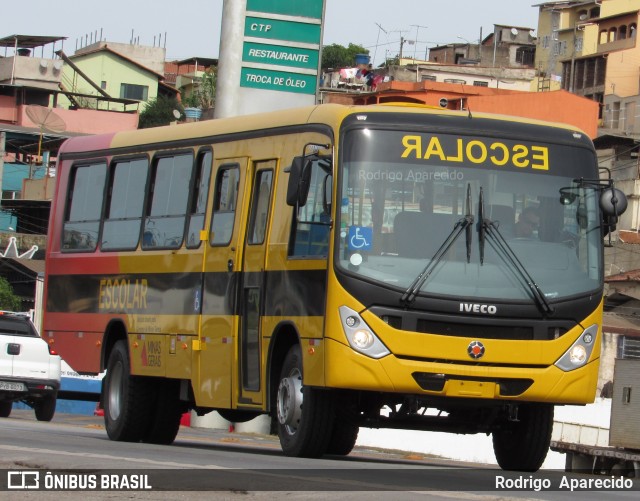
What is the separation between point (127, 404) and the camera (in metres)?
17.8

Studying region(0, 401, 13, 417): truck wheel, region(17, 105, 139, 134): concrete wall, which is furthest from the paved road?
region(17, 105, 139, 134): concrete wall

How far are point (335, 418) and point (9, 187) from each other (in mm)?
61971

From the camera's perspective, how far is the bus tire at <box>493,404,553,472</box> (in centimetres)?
1470

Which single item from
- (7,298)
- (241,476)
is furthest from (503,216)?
(7,298)

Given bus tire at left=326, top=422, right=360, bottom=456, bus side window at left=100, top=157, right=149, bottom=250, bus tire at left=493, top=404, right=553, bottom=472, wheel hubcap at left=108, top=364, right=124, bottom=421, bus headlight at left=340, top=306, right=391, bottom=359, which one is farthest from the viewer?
wheel hubcap at left=108, top=364, right=124, bottom=421

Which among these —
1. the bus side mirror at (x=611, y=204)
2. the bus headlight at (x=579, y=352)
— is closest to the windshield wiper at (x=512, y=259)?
the bus headlight at (x=579, y=352)

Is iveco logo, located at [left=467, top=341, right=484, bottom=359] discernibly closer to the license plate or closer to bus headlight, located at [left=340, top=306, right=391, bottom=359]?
bus headlight, located at [left=340, top=306, right=391, bottom=359]

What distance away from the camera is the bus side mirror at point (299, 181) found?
1386 cm

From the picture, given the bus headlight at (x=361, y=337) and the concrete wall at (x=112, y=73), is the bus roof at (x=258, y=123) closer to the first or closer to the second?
the bus headlight at (x=361, y=337)

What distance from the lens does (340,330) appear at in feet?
44.3

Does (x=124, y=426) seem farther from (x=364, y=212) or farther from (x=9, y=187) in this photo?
(x=9, y=187)

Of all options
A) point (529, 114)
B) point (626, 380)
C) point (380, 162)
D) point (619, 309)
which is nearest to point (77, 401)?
point (626, 380)

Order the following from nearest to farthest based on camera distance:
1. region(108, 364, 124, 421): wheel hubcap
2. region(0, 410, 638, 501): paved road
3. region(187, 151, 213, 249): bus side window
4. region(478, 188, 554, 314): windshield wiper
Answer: region(0, 410, 638, 501): paved road
region(478, 188, 554, 314): windshield wiper
region(187, 151, 213, 249): bus side window
region(108, 364, 124, 421): wheel hubcap

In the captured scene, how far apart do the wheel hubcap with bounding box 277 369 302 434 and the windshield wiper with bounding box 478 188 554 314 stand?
6.64 ft
